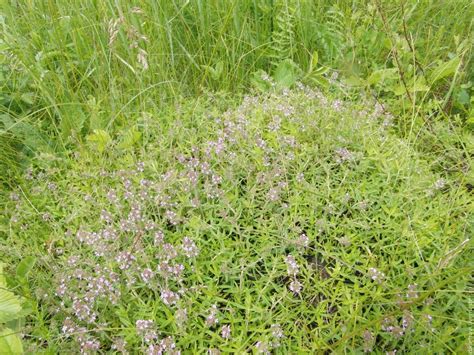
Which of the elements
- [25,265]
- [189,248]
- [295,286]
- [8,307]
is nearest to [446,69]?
[295,286]

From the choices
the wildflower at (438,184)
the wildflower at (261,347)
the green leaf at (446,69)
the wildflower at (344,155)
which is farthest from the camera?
the green leaf at (446,69)

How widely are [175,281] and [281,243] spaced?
17.6 inches

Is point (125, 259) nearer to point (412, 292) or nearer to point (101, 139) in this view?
point (101, 139)

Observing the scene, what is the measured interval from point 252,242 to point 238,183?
290 mm

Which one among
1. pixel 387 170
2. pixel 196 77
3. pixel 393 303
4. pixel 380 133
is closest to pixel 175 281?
pixel 393 303

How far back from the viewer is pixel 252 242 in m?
1.95

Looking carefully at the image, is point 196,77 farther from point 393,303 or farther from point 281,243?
point 393,303

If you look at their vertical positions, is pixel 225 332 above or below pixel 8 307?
below

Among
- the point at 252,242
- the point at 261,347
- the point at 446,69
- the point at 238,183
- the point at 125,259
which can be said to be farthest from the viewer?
the point at 446,69

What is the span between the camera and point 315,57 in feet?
9.07

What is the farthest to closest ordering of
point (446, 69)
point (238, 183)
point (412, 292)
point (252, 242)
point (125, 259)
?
point (446, 69)
point (238, 183)
point (252, 242)
point (125, 259)
point (412, 292)

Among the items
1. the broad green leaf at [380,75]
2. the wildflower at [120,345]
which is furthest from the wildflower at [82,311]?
the broad green leaf at [380,75]

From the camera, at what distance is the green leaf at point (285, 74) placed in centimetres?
282

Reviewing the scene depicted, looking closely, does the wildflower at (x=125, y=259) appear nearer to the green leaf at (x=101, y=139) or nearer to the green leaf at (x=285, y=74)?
the green leaf at (x=101, y=139)
